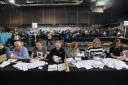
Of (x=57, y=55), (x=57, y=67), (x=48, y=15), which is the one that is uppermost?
(x=48, y=15)

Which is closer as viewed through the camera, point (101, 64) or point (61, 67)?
point (61, 67)

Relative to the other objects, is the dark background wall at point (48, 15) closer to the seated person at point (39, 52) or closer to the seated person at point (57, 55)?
the seated person at point (39, 52)

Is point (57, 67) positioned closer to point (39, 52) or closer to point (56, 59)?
point (56, 59)

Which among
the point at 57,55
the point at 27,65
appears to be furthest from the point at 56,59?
the point at 27,65

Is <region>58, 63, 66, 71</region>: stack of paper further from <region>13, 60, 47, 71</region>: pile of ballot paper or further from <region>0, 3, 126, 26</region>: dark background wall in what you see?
<region>0, 3, 126, 26</region>: dark background wall

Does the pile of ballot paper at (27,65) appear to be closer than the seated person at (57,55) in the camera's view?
Yes

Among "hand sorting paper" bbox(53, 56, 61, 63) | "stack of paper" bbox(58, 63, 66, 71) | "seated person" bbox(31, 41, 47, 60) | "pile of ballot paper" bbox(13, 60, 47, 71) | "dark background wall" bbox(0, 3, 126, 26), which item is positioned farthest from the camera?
"dark background wall" bbox(0, 3, 126, 26)

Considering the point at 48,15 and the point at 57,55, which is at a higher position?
the point at 48,15

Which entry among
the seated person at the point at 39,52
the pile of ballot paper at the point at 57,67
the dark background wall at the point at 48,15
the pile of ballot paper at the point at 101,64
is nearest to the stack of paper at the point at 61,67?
the pile of ballot paper at the point at 57,67

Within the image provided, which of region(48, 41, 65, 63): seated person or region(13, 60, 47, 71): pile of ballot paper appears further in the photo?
region(48, 41, 65, 63): seated person

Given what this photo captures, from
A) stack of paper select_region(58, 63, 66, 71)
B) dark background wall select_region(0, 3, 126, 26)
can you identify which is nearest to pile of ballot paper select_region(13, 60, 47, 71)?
stack of paper select_region(58, 63, 66, 71)

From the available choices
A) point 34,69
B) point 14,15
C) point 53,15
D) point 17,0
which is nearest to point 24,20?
point 14,15

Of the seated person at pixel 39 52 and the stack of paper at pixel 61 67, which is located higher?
the seated person at pixel 39 52

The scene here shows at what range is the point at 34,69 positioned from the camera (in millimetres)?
3703
